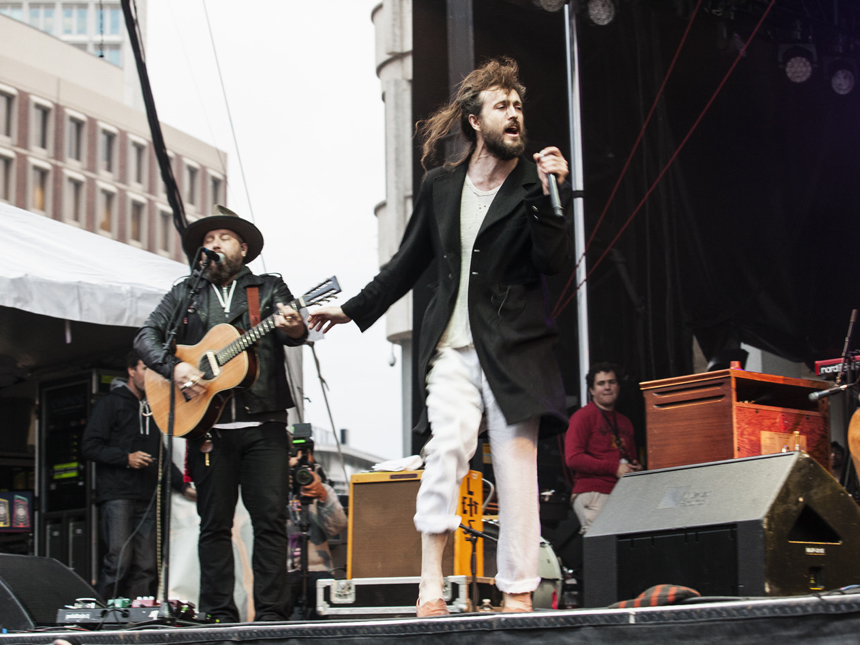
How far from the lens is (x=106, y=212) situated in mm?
51156

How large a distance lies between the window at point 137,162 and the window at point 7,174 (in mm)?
9238

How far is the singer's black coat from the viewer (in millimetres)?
3068

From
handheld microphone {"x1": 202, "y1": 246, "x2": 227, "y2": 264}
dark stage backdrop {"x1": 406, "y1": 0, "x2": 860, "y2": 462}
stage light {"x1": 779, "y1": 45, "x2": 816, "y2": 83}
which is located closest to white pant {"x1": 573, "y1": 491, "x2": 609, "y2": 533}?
dark stage backdrop {"x1": 406, "y1": 0, "x2": 860, "y2": 462}

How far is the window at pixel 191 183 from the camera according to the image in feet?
166

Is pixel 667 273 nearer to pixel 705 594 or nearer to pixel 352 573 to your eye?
pixel 352 573

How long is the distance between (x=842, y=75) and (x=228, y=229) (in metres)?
5.75

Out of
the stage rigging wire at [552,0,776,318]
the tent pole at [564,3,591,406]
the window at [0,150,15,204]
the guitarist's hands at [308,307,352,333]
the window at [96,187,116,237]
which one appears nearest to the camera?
the guitarist's hands at [308,307,352,333]

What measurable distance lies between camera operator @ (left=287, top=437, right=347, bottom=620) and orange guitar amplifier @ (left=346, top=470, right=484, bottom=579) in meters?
0.85

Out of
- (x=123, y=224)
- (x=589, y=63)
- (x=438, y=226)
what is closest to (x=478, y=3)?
(x=589, y=63)

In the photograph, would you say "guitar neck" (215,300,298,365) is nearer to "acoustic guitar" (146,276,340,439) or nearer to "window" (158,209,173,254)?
"acoustic guitar" (146,276,340,439)

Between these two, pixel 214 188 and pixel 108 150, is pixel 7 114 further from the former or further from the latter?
pixel 214 188

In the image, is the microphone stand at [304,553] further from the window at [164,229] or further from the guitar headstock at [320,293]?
the window at [164,229]

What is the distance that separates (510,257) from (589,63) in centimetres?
567

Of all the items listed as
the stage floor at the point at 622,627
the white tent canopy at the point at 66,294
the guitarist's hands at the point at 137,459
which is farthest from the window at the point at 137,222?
the stage floor at the point at 622,627
